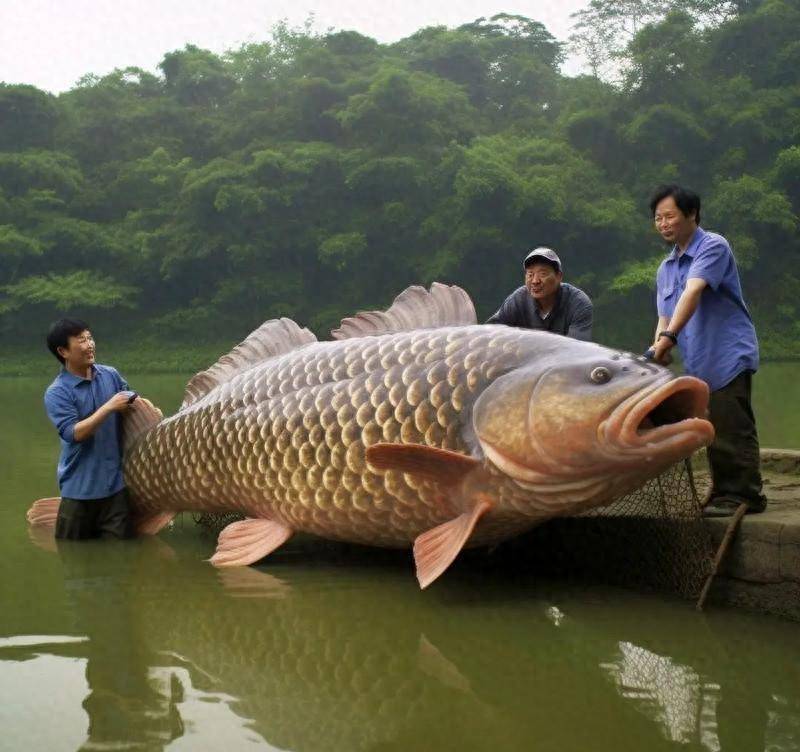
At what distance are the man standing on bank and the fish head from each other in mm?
408

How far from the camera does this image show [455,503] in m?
3.79

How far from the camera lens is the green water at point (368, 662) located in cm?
257

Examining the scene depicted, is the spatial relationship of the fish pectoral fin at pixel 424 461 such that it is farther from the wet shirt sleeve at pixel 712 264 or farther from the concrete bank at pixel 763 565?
the wet shirt sleeve at pixel 712 264

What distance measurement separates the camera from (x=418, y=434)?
388 centimetres

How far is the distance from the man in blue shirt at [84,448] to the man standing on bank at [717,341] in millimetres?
2749

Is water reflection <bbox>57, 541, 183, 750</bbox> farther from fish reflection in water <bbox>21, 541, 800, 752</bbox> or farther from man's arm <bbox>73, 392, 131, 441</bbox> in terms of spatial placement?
man's arm <bbox>73, 392, 131, 441</bbox>

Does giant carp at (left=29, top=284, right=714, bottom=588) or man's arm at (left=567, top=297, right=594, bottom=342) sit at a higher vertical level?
man's arm at (left=567, top=297, right=594, bottom=342)

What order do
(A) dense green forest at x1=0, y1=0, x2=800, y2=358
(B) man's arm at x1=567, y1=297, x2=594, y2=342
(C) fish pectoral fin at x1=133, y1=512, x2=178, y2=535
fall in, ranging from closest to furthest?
(B) man's arm at x1=567, y1=297, x2=594, y2=342, (C) fish pectoral fin at x1=133, y1=512, x2=178, y2=535, (A) dense green forest at x1=0, y1=0, x2=800, y2=358

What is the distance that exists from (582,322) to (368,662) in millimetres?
2085

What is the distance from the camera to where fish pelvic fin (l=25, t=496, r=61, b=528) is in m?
5.33

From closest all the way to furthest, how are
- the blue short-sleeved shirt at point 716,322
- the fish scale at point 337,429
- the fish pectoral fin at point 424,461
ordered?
the fish pectoral fin at point 424,461, the fish scale at point 337,429, the blue short-sleeved shirt at point 716,322

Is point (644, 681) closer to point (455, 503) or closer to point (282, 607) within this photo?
point (455, 503)

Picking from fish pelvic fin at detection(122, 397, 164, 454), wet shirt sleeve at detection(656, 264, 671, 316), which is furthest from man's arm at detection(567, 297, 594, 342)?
fish pelvic fin at detection(122, 397, 164, 454)

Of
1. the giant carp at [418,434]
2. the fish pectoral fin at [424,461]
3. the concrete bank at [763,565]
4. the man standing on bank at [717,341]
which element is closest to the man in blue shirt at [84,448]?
the giant carp at [418,434]
